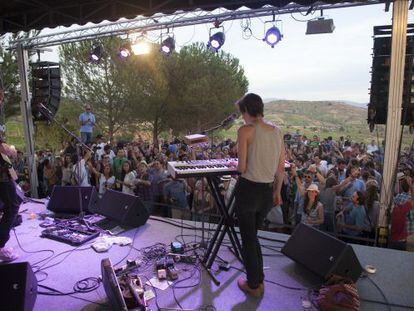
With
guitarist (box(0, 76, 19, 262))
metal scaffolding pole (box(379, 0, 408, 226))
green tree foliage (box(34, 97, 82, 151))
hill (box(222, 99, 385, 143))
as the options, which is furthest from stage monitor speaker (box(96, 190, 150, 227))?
hill (box(222, 99, 385, 143))

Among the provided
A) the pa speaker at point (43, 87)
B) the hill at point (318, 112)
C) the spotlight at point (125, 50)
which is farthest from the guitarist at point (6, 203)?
the hill at point (318, 112)

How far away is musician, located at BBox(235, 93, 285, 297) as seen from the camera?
2.64 m

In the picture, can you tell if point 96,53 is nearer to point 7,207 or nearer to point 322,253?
point 7,207

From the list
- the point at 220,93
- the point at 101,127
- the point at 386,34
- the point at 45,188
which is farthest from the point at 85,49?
the point at 386,34

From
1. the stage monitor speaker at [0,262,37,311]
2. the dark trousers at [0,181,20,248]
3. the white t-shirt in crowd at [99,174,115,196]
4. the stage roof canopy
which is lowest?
the white t-shirt in crowd at [99,174,115,196]

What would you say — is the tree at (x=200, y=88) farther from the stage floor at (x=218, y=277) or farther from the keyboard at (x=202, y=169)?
the keyboard at (x=202, y=169)

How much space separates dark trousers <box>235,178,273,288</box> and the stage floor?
9.3 inches

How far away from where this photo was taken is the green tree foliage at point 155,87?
17.6 meters

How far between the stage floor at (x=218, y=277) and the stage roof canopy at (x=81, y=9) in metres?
2.99

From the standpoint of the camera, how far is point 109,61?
1738cm

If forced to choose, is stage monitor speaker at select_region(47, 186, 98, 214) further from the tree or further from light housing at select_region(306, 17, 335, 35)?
the tree

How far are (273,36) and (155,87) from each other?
13.3 meters

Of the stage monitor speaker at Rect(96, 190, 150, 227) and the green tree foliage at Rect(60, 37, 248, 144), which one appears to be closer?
the stage monitor speaker at Rect(96, 190, 150, 227)

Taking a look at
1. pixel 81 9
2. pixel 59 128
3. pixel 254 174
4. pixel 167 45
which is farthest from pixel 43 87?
pixel 59 128
